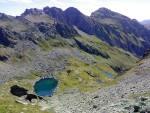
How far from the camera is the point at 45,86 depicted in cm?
15338

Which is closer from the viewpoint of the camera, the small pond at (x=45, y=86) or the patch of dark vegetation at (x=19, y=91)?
the patch of dark vegetation at (x=19, y=91)

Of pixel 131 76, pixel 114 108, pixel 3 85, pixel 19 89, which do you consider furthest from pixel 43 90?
pixel 114 108

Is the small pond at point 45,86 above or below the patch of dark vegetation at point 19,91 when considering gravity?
below

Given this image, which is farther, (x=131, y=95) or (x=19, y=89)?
(x=19, y=89)

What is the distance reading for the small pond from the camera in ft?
A: 449

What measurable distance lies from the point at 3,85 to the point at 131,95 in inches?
3589

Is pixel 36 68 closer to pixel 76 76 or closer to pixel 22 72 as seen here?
pixel 22 72

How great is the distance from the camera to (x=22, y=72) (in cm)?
18200

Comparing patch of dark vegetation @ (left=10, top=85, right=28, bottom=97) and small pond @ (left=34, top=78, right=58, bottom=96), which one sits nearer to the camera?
patch of dark vegetation @ (left=10, top=85, right=28, bottom=97)

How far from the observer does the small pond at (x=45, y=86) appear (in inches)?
5393

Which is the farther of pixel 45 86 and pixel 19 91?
pixel 45 86

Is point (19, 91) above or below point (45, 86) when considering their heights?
above

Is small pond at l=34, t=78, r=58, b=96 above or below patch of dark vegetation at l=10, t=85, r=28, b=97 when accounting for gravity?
below

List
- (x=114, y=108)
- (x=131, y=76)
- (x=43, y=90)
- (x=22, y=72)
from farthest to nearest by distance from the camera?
(x=22, y=72)
(x=43, y=90)
(x=131, y=76)
(x=114, y=108)
